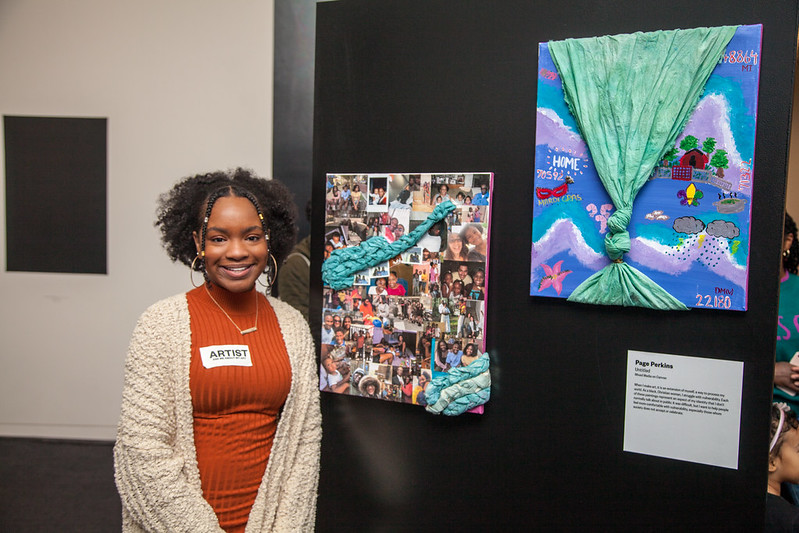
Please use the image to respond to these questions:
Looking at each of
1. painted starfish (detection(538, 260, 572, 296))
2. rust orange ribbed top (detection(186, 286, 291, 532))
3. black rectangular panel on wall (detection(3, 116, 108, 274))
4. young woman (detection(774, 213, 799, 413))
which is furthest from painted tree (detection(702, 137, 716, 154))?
black rectangular panel on wall (detection(3, 116, 108, 274))

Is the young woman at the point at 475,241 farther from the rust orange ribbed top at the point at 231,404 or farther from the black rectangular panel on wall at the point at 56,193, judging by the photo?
the black rectangular panel on wall at the point at 56,193

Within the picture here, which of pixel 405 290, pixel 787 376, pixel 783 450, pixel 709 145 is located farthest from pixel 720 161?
pixel 783 450

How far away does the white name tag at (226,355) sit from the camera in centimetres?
151

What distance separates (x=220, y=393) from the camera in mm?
1500

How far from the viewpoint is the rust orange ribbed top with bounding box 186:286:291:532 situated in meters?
1.50

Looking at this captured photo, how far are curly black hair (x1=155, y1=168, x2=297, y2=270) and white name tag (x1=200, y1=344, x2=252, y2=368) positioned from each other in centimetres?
29

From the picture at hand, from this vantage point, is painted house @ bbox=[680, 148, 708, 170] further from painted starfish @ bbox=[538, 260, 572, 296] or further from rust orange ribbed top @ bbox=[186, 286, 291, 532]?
rust orange ribbed top @ bbox=[186, 286, 291, 532]

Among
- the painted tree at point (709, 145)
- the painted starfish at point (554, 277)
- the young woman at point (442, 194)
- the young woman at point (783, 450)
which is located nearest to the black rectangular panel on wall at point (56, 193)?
the young woman at point (442, 194)

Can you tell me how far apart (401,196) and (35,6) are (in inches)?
133

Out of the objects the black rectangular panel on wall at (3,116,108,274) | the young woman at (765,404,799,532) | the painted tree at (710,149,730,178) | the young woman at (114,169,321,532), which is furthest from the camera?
the black rectangular panel on wall at (3,116,108,274)

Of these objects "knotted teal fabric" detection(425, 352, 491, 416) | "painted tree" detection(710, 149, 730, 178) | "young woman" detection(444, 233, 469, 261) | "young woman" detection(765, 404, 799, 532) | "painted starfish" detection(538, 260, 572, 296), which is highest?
"painted tree" detection(710, 149, 730, 178)

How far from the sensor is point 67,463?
3.57 meters

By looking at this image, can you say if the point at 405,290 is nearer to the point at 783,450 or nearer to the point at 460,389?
the point at 460,389

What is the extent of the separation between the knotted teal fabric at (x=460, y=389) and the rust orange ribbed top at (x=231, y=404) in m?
0.42
